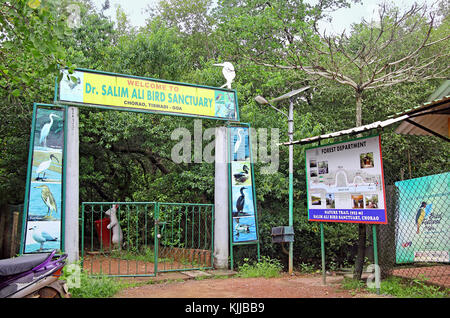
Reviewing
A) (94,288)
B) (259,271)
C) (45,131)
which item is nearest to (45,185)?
(45,131)

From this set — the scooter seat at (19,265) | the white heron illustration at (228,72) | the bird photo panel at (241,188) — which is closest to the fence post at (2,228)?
the scooter seat at (19,265)

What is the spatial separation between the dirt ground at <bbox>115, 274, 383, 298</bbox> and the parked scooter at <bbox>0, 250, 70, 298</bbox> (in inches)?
48.9

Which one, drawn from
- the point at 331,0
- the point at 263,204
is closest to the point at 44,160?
the point at 263,204

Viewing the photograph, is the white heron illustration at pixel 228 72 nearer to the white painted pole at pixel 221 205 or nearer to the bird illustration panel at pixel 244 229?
the white painted pole at pixel 221 205

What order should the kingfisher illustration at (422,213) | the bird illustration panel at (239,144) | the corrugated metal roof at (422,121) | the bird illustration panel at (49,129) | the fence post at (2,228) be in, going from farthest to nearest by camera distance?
the fence post at (2,228)
the bird illustration panel at (239,144)
the bird illustration panel at (49,129)
the kingfisher illustration at (422,213)
the corrugated metal roof at (422,121)

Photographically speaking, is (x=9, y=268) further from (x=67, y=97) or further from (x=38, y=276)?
(x=67, y=97)

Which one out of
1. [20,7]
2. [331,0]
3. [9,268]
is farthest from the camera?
[331,0]

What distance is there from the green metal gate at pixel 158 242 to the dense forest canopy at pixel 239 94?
2.56ft

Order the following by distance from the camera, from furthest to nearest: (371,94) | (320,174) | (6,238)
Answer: (371,94) → (6,238) → (320,174)

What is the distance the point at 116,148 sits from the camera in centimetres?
1394

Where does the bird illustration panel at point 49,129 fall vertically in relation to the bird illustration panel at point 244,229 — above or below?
above

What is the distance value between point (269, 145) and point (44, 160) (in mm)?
6470

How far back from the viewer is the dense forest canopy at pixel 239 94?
8844 millimetres

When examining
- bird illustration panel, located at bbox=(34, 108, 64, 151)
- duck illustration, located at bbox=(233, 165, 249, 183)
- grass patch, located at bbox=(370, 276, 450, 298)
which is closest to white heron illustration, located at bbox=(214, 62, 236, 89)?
duck illustration, located at bbox=(233, 165, 249, 183)
